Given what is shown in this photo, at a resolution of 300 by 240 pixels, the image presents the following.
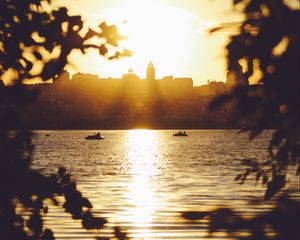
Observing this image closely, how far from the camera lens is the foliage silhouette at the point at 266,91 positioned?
8.72ft

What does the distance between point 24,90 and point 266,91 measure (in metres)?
2.21

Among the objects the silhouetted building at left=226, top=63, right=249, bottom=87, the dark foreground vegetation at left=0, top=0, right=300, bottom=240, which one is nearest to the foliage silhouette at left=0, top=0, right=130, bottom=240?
the dark foreground vegetation at left=0, top=0, right=300, bottom=240

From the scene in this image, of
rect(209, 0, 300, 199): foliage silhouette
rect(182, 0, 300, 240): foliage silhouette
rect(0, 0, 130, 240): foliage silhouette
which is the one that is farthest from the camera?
rect(0, 0, 130, 240): foliage silhouette

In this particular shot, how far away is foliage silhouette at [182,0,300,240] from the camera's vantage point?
2658 millimetres

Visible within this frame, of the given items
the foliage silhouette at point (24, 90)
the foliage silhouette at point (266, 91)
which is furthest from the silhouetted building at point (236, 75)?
the foliage silhouette at point (24, 90)

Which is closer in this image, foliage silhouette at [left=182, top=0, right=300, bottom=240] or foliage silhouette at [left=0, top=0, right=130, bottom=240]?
foliage silhouette at [left=182, top=0, right=300, bottom=240]

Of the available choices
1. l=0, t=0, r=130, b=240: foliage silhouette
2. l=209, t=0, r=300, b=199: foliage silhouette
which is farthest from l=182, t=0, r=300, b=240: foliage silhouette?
l=0, t=0, r=130, b=240: foliage silhouette

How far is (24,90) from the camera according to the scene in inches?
182

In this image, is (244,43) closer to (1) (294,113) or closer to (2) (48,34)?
(1) (294,113)

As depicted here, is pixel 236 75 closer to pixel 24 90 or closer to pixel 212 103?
pixel 212 103

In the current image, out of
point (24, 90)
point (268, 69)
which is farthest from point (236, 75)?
point (24, 90)

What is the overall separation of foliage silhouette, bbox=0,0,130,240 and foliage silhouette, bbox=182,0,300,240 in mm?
1975

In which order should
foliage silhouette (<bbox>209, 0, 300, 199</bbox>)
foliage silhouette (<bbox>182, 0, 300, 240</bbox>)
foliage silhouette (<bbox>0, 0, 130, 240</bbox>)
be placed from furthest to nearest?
foliage silhouette (<bbox>0, 0, 130, 240</bbox>) < foliage silhouette (<bbox>209, 0, 300, 199</bbox>) < foliage silhouette (<bbox>182, 0, 300, 240</bbox>)

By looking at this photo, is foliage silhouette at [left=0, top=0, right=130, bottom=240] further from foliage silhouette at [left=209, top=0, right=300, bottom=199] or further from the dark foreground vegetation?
foliage silhouette at [left=209, top=0, right=300, bottom=199]
